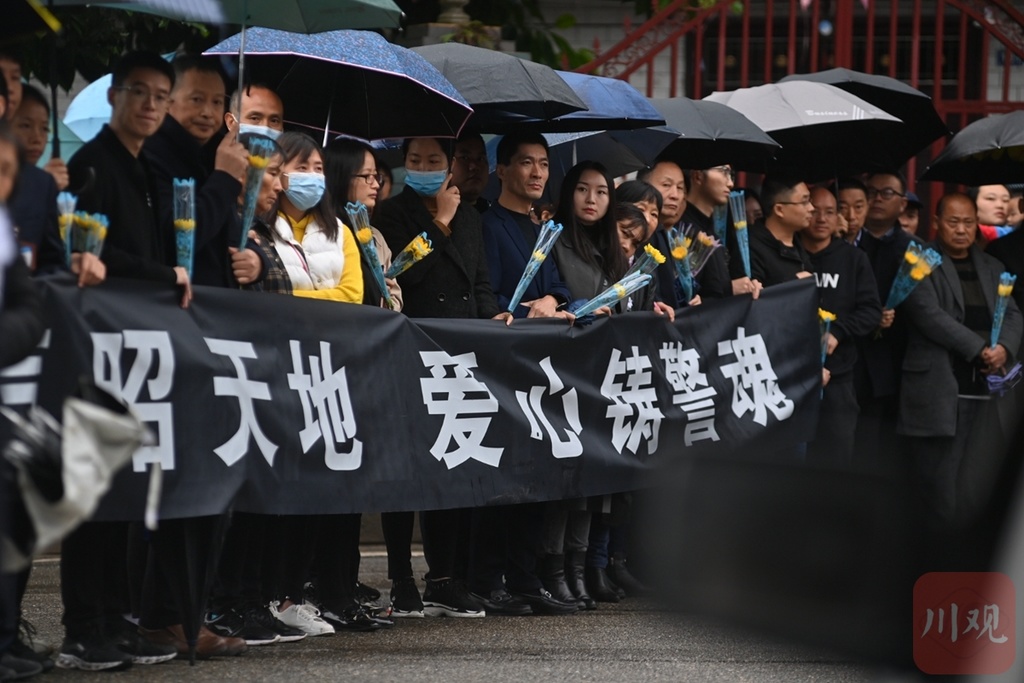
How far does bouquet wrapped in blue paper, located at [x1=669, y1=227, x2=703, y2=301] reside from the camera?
834 centimetres

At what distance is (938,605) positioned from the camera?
6.98 ft

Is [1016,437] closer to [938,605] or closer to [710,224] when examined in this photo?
[938,605]

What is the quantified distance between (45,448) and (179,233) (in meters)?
2.30

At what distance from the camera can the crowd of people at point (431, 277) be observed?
18.4 ft

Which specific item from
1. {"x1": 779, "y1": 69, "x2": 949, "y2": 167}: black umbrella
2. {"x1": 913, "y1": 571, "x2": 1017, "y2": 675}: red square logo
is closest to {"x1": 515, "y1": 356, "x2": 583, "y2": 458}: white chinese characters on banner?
{"x1": 779, "y1": 69, "x2": 949, "y2": 167}: black umbrella

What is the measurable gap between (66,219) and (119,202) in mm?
287

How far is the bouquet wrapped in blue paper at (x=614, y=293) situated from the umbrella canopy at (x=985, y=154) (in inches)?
129

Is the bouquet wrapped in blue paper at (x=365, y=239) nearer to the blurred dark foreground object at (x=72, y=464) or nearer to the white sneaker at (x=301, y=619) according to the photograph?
the white sneaker at (x=301, y=619)

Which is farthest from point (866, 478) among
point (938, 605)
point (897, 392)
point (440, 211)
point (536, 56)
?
point (536, 56)

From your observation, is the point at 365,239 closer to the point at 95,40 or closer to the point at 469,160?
the point at 469,160

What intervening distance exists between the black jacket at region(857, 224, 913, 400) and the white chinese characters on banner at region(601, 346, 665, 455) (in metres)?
2.20

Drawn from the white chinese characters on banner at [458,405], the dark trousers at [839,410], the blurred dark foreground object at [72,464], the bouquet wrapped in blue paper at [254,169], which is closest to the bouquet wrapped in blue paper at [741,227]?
the dark trousers at [839,410]

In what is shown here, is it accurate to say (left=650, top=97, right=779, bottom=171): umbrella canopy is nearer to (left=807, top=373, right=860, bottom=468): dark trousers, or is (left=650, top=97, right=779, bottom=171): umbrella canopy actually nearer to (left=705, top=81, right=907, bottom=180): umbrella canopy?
(left=705, top=81, right=907, bottom=180): umbrella canopy

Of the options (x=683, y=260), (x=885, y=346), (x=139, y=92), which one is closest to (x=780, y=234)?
(x=885, y=346)
